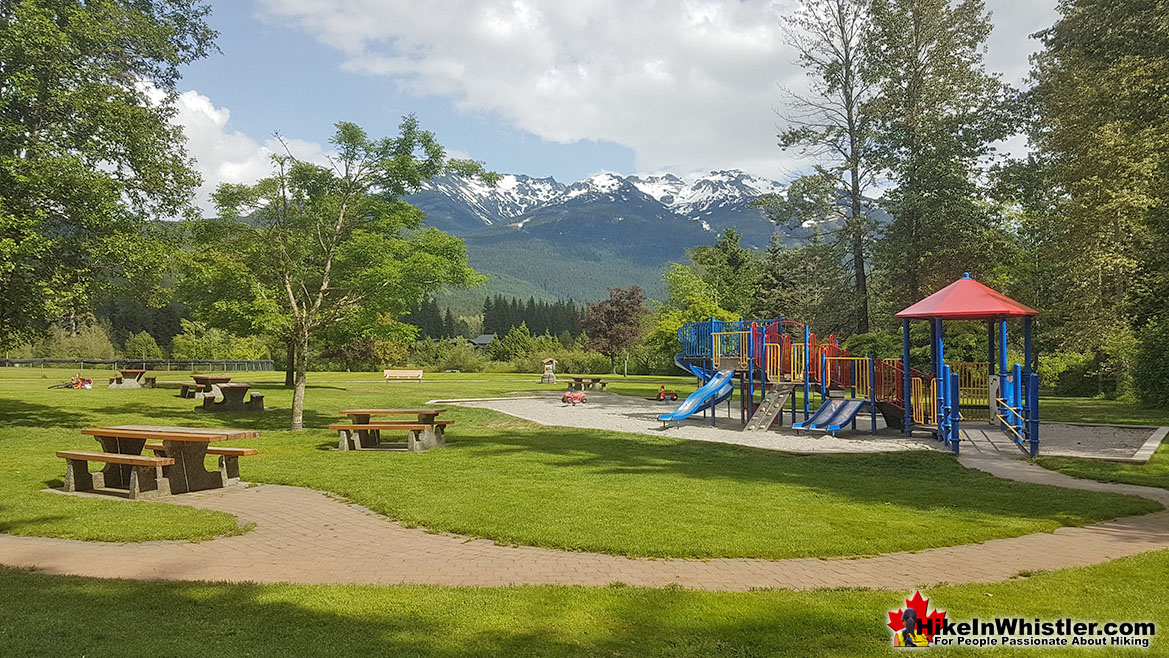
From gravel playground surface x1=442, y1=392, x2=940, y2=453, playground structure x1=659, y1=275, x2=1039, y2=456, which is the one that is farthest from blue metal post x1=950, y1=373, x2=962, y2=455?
gravel playground surface x1=442, y1=392, x2=940, y2=453

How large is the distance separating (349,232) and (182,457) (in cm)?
1018

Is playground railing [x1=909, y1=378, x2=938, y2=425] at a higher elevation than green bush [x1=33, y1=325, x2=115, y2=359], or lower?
lower

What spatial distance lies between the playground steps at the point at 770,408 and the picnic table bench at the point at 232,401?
1505 centimetres

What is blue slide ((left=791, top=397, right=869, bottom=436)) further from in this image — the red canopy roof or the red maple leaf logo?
the red maple leaf logo

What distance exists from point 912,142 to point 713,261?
33334 millimetres

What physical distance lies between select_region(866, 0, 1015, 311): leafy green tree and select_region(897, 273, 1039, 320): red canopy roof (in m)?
9.38

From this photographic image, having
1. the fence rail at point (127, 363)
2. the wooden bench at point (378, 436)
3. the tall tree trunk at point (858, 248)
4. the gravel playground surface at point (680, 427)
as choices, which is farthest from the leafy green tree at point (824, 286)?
the fence rail at point (127, 363)

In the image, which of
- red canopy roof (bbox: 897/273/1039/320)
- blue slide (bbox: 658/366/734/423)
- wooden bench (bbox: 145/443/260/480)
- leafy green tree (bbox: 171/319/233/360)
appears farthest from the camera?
leafy green tree (bbox: 171/319/233/360)

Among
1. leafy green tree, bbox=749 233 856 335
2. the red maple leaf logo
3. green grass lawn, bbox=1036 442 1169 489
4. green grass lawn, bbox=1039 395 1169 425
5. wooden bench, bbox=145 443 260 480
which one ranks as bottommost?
green grass lawn, bbox=1039 395 1169 425

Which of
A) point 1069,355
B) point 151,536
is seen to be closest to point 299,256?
point 151,536

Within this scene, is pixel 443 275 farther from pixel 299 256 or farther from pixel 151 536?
pixel 151 536

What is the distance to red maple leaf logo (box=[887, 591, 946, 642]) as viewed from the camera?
4402mm

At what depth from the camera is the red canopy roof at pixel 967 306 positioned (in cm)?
1606

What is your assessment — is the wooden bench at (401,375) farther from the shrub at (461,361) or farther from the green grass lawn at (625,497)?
the shrub at (461,361)
